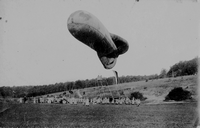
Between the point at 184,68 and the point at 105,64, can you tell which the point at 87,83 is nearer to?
the point at 105,64

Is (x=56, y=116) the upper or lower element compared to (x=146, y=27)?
lower

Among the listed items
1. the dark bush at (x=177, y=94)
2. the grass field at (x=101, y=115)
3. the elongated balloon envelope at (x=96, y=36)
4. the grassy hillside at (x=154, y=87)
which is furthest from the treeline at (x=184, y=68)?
the elongated balloon envelope at (x=96, y=36)

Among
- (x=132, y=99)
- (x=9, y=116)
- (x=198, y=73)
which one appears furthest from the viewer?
(x=198, y=73)

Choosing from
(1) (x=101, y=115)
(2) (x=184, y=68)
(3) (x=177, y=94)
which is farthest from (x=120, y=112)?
(2) (x=184, y=68)

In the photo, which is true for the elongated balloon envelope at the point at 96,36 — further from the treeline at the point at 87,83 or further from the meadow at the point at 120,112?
the meadow at the point at 120,112

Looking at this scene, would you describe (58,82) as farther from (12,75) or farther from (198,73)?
(198,73)

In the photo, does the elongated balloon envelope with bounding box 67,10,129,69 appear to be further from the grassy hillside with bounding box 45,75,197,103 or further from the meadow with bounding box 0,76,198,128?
the meadow with bounding box 0,76,198,128

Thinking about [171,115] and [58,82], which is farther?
[171,115]

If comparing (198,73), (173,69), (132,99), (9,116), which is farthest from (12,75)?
(198,73)
